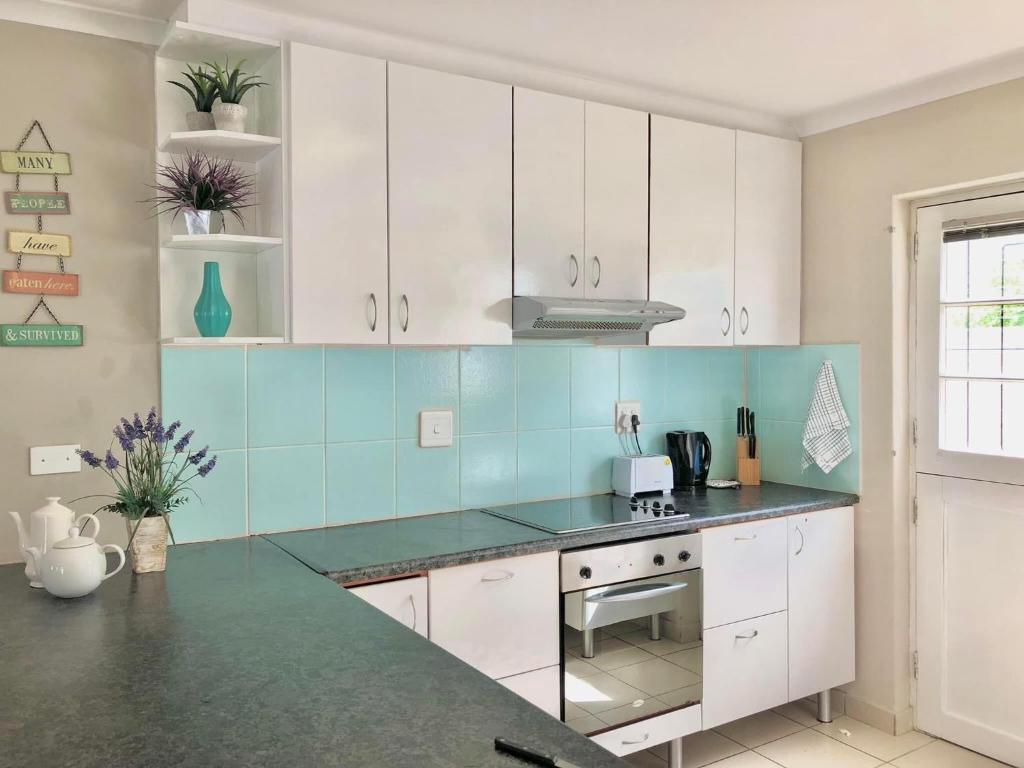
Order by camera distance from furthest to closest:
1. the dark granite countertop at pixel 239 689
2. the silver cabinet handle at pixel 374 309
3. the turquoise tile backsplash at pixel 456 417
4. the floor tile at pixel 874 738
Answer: the floor tile at pixel 874 738 → the turquoise tile backsplash at pixel 456 417 → the silver cabinet handle at pixel 374 309 → the dark granite countertop at pixel 239 689

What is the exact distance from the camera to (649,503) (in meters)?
3.09

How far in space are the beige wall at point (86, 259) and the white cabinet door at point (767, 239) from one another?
2158 mm

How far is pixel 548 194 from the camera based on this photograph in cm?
279

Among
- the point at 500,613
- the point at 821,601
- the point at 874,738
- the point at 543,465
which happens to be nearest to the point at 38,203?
the point at 500,613

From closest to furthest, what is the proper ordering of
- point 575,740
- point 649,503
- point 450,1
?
point 575,740, point 450,1, point 649,503

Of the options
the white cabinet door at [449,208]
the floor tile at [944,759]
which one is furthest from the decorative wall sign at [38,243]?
the floor tile at [944,759]

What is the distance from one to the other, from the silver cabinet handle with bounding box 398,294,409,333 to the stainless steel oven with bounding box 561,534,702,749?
86 cm

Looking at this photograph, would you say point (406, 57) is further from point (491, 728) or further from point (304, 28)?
point (491, 728)

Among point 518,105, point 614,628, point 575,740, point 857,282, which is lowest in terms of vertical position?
point 614,628

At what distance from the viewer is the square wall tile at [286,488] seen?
2619 millimetres

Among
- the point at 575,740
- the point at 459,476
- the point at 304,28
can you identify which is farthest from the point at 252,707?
the point at 304,28

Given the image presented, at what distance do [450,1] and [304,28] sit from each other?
461 millimetres

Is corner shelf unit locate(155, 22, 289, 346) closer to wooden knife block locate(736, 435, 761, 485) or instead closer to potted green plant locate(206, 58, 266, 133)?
potted green plant locate(206, 58, 266, 133)

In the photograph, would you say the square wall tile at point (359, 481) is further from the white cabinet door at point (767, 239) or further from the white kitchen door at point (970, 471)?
the white kitchen door at point (970, 471)
